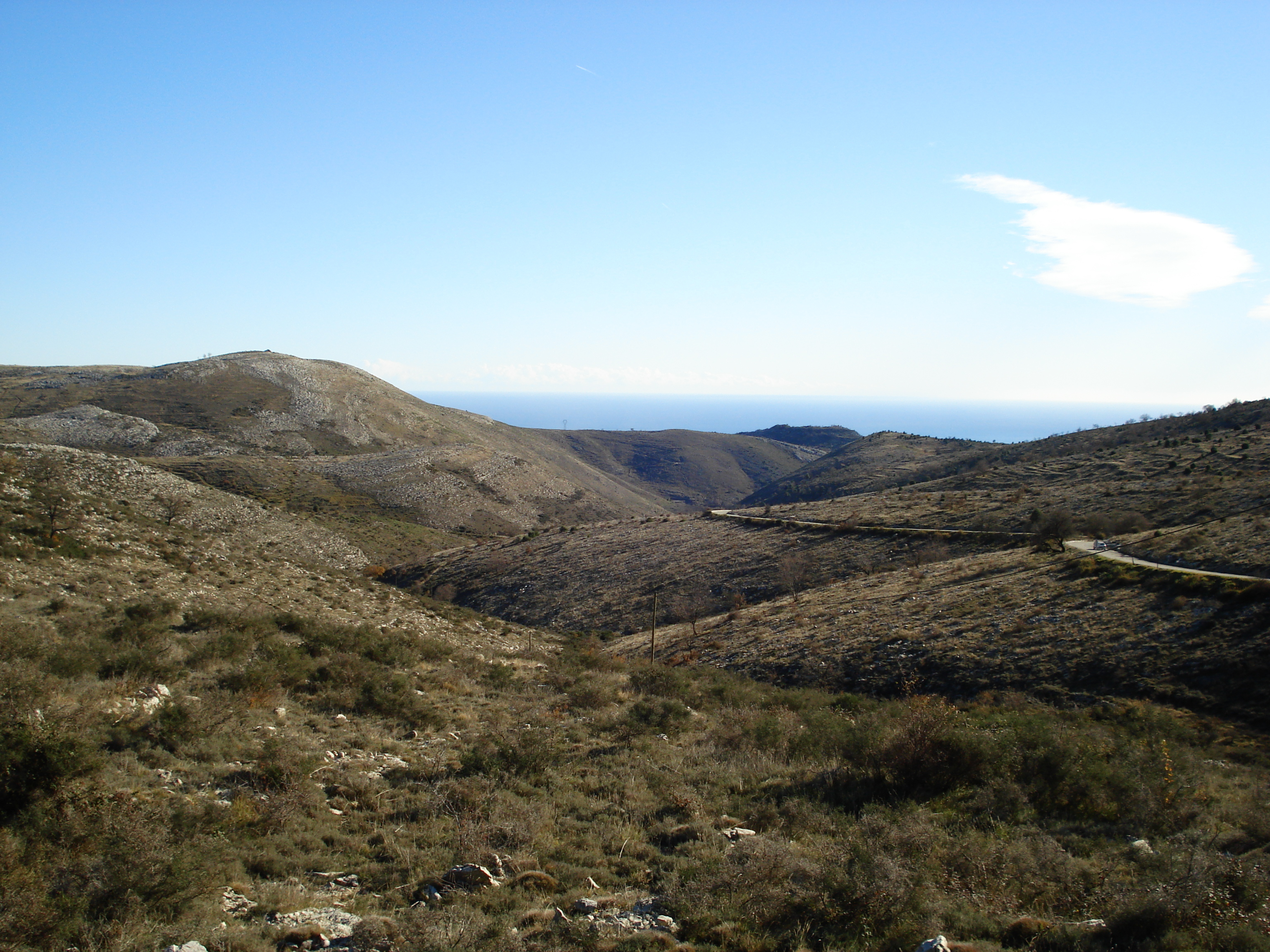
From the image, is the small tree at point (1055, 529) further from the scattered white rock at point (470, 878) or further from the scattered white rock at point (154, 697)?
the scattered white rock at point (154, 697)

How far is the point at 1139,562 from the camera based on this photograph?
80.6 ft

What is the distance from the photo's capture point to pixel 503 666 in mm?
17562

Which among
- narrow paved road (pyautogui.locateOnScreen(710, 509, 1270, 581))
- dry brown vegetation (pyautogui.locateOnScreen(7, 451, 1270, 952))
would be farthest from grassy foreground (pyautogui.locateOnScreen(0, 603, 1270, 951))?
narrow paved road (pyautogui.locateOnScreen(710, 509, 1270, 581))

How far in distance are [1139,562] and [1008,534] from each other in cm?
1051

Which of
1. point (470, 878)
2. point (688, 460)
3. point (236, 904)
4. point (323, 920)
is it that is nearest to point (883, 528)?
point (470, 878)

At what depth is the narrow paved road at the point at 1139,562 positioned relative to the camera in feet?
69.1

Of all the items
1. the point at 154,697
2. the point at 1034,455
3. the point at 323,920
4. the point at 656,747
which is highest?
the point at 1034,455

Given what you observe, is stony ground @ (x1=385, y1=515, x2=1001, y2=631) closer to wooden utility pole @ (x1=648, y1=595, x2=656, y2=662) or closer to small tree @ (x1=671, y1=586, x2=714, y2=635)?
small tree @ (x1=671, y1=586, x2=714, y2=635)

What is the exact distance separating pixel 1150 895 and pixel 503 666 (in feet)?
47.5

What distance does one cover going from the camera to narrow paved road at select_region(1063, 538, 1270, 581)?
21.0 meters

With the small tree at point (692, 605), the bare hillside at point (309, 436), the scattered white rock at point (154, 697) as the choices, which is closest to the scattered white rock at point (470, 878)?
the scattered white rock at point (154, 697)

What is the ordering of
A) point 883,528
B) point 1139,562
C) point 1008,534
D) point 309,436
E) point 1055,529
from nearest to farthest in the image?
point 1139,562, point 1055,529, point 1008,534, point 883,528, point 309,436

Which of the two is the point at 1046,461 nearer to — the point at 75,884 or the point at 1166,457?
the point at 1166,457

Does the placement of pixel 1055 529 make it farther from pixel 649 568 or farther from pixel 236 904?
pixel 236 904
